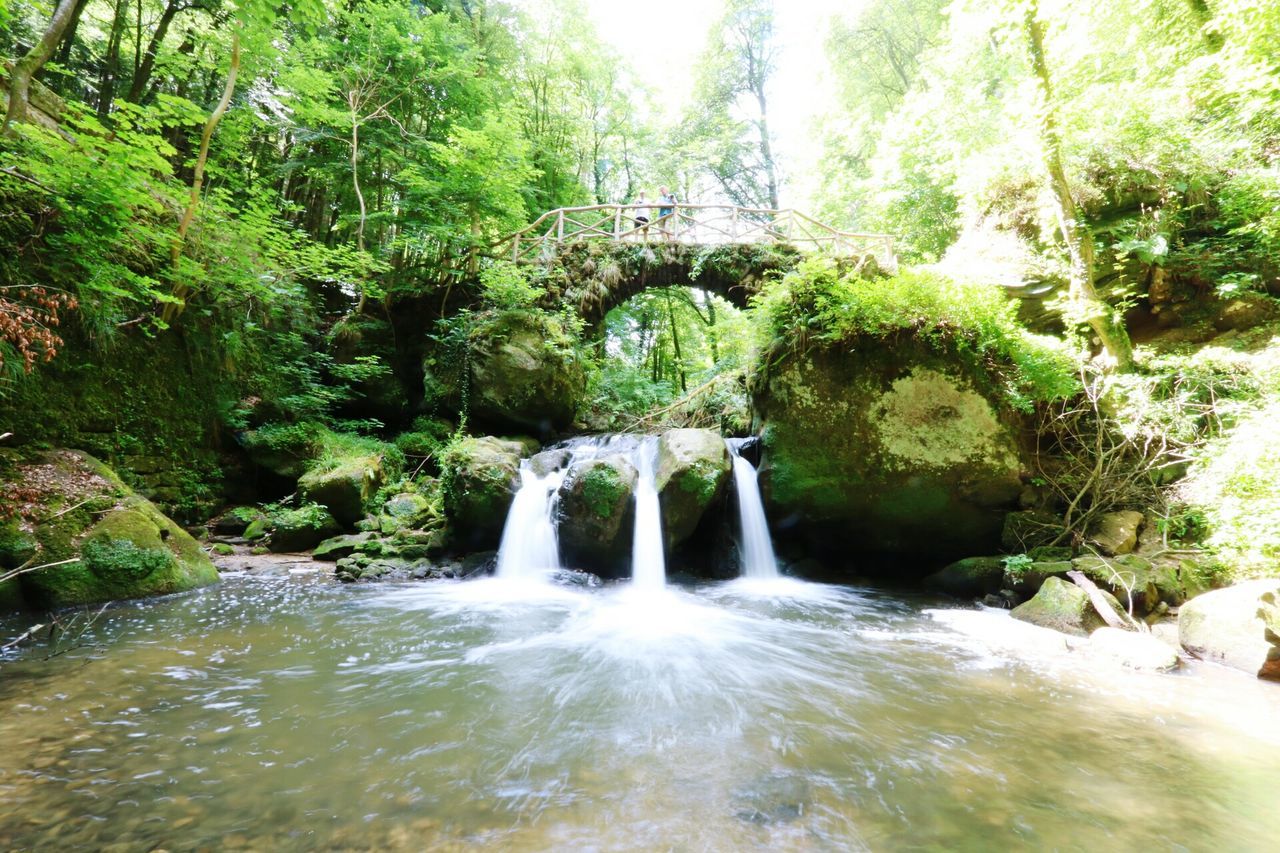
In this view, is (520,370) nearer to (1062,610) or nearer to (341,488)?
(341,488)

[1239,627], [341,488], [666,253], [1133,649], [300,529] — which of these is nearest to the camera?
[1239,627]

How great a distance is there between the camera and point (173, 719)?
272 centimetres

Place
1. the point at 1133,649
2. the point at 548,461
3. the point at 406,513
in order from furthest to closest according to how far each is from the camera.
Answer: the point at 548,461 → the point at 406,513 → the point at 1133,649

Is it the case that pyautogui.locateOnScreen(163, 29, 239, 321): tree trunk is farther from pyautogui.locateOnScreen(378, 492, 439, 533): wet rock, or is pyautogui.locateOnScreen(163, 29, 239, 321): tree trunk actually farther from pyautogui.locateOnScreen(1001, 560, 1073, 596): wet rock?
pyautogui.locateOnScreen(1001, 560, 1073, 596): wet rock

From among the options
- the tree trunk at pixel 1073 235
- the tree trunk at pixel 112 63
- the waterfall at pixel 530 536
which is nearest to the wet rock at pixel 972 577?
the tree trunk at pixel 1073 235

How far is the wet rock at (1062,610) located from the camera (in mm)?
4633

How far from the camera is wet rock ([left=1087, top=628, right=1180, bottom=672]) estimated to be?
12.5ft

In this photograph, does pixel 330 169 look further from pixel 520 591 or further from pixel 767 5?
pixel 767 5

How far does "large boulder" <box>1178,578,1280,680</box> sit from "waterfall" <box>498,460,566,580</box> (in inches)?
256

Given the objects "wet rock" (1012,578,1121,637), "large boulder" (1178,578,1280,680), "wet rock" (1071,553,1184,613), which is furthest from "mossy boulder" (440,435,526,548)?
"large boulder" (1178,578,1280,680)

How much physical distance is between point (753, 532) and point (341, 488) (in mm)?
6231

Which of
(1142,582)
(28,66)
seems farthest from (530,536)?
(28,66)

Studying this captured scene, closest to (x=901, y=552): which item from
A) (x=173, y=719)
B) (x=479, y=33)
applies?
(x=173, y=719)

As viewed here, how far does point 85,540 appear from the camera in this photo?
15.1ft
